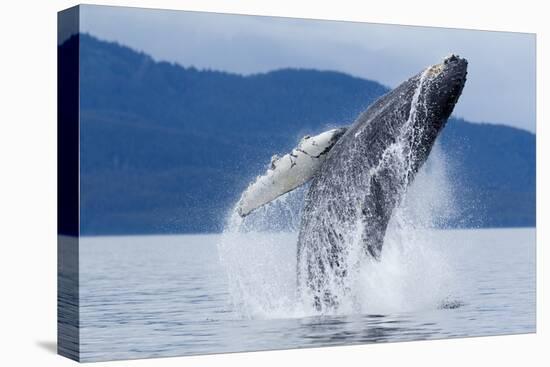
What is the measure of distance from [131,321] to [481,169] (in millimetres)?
7110

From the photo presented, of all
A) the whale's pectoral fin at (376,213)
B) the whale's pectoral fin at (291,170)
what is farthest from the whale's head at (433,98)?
the whale's pectoral fin at (291,170)

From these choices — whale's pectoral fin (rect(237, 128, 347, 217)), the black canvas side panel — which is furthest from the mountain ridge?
whale's pectoral fin (rect(237, 128, 347, 217))

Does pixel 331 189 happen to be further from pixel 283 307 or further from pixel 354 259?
pixel 283 307

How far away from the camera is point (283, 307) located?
17.5 meters

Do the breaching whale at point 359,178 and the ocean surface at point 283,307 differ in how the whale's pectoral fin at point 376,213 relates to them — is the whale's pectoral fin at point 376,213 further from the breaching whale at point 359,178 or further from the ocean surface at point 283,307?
the ocean surface at point 283,307

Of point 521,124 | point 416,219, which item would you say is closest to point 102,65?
point 416,219

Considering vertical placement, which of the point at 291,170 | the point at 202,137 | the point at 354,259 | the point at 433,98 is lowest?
the point at 354,259

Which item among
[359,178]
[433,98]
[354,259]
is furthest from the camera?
[354,259]

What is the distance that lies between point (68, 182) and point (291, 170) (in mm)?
3152

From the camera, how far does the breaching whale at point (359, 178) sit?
16656mm

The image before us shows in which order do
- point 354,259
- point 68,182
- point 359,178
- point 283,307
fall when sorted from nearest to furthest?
point 68,182
point 359,178
point 354,259
point 283,307

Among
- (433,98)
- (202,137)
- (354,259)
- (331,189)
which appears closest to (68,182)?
(331,189)

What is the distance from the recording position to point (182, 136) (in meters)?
31.5

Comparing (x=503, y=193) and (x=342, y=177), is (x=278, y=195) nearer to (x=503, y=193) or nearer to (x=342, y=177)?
(x=342, y=177)
